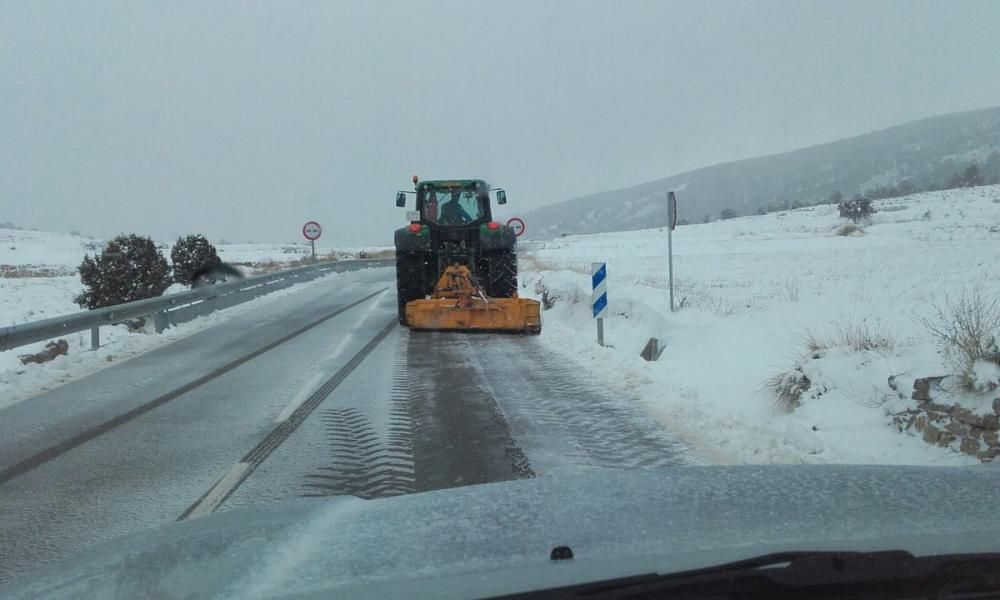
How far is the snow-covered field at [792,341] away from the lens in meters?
5.82

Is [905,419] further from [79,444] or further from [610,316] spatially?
[610,316]

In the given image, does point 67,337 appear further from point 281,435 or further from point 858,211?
point 858,211

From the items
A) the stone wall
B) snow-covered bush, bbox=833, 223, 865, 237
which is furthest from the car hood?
snow-covered bush, bbox=833, 223, 865, 237

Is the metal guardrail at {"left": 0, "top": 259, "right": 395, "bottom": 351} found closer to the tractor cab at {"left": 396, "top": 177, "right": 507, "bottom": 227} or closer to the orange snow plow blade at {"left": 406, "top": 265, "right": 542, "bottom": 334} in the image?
the orange snow plow blade at {"left": 406, "top": 265, "right": 542, "bottom": 334}

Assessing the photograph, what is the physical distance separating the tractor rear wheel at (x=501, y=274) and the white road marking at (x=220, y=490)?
30.7 feet

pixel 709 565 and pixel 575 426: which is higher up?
pixel 709 565

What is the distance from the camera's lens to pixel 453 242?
15.2m

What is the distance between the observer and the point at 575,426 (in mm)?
6723

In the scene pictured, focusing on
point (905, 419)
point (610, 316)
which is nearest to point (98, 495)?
point (905, 419)

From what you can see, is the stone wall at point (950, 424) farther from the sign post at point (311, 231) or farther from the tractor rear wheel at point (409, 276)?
the sign post at point (311, 231)

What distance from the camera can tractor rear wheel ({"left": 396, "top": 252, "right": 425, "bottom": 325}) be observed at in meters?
14.9

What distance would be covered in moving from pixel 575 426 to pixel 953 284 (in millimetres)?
8969

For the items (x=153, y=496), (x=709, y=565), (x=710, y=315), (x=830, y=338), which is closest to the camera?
(x=709, y=565)

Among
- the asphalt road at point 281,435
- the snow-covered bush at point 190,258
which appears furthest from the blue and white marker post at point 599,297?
the snow-covered bush at point 190,258
